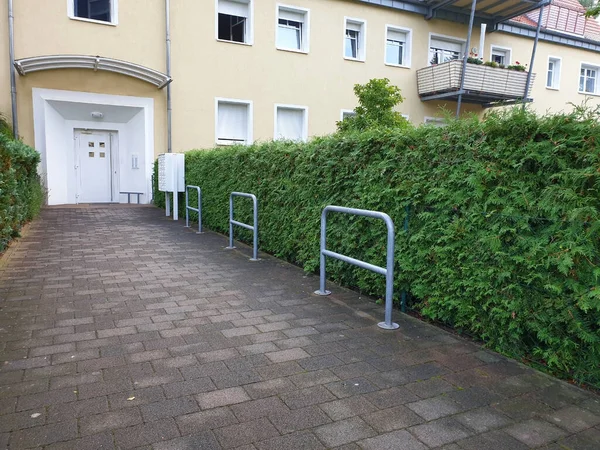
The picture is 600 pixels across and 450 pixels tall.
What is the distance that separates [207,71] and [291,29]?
357 cm

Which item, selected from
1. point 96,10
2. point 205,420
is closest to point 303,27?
point 96,10

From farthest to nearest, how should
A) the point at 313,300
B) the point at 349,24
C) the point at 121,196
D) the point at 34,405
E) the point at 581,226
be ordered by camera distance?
the point at 349,24
the point at 121,196
the point at 313,300
the point at 581,226
the point at 34,405

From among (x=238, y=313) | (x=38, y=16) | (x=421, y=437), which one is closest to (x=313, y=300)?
(x=238, y=313)

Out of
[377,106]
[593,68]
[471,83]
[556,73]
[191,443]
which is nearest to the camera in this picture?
[191,443]

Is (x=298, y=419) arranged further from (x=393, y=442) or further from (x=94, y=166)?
(x=94, y=166)

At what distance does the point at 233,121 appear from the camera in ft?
53.7

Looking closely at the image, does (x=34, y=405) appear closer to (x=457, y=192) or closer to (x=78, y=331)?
(x=78, y=331)

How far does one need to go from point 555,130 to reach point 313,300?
263cm

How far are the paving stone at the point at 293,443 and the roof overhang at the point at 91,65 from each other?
1327cm

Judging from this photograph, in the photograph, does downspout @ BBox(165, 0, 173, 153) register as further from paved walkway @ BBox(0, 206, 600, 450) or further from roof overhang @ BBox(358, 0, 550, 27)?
paved walkway @ BBox(0, 206, 600, 450)

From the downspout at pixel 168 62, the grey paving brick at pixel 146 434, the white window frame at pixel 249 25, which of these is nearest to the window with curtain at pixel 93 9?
the downspout at pixel 168 62

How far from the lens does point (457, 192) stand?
11.9 ft

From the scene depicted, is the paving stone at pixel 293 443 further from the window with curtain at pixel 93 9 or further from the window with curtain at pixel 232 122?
the window with curtain at pixel 93 9

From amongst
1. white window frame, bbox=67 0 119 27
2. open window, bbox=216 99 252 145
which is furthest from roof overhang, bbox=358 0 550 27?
white window frame, bbox=67 0 119 27
